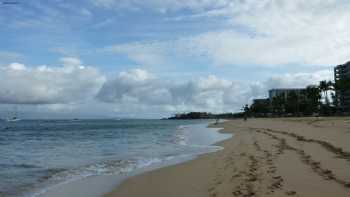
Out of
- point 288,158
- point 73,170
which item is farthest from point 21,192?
point 288,158

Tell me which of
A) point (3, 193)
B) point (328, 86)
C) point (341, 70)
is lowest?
point (3, 193)

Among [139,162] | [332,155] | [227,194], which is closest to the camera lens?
[227,194]

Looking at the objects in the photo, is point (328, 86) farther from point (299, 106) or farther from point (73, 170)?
point (73, 170)

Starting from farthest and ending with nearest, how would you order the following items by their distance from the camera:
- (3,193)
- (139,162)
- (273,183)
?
(139,162), (3,193), (273,183)

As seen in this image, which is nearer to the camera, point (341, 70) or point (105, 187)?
point (105, 187)

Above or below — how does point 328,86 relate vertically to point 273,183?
above

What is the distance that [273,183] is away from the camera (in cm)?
928

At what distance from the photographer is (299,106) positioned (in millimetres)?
131125

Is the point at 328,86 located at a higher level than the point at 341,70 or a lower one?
lower

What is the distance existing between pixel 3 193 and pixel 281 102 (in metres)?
144

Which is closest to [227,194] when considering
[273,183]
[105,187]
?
[273,183]

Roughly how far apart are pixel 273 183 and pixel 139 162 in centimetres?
1009

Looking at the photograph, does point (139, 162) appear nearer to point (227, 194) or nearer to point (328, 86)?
point (227, 194)

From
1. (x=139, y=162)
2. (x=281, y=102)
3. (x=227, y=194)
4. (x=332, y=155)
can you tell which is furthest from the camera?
(x=281, y=102)
